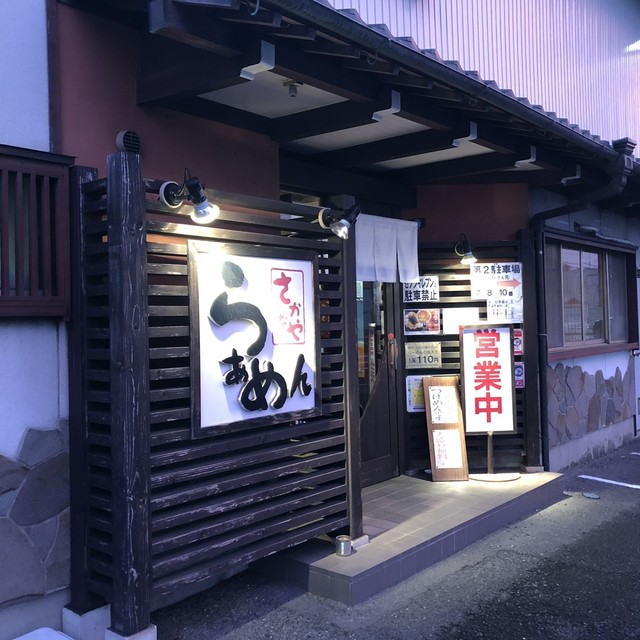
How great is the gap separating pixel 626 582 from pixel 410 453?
2.98m

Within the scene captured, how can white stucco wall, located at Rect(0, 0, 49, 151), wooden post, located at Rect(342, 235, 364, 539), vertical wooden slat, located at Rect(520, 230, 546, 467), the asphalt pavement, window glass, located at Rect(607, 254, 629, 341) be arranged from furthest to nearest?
window glass, located at Rect(607, 254, 629, 341) → vertical wooden slat, located at Rect(520, 230, 546, 467) → wooden post, located at Rect(342, 235, 364, 539) → the asphalt pavement → white stucco wall, located at Rect(0, 0, 49, 151)

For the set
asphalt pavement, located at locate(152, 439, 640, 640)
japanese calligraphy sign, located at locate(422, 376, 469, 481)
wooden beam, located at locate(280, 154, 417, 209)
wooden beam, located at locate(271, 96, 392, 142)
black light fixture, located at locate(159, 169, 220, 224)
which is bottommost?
asphalt pavement, located at locate(152, 439, 640, 640)

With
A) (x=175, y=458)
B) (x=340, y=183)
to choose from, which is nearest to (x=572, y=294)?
(x=340, y=183)

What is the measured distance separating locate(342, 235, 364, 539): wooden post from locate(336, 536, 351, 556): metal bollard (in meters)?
0.13

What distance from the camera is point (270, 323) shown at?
4617 millimetres

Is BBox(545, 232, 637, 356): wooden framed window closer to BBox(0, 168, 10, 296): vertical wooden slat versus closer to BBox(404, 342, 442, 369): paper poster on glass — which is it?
BBox(404, 342, 442, 369): paper poster on glass

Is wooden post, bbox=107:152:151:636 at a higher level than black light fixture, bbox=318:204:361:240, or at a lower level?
lower

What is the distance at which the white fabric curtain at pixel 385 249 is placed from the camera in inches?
275

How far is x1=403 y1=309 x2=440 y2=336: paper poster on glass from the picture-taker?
310 inches

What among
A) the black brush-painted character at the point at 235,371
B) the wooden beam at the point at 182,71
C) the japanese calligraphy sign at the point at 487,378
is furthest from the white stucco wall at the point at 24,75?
the japanese calligraphy sign at the point at 487,378

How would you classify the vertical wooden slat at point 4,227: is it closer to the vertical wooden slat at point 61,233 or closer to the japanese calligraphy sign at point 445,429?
the vertical wooden slat at point 61,233

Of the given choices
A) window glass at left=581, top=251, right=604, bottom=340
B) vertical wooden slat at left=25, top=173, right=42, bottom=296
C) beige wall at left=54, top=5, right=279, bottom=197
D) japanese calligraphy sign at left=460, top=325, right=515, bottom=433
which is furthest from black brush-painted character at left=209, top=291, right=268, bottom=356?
window glass at left=581, top=251, right=604, bottom=340

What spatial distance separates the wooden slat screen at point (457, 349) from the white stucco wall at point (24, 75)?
15.8ft

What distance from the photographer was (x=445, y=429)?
298 inches
